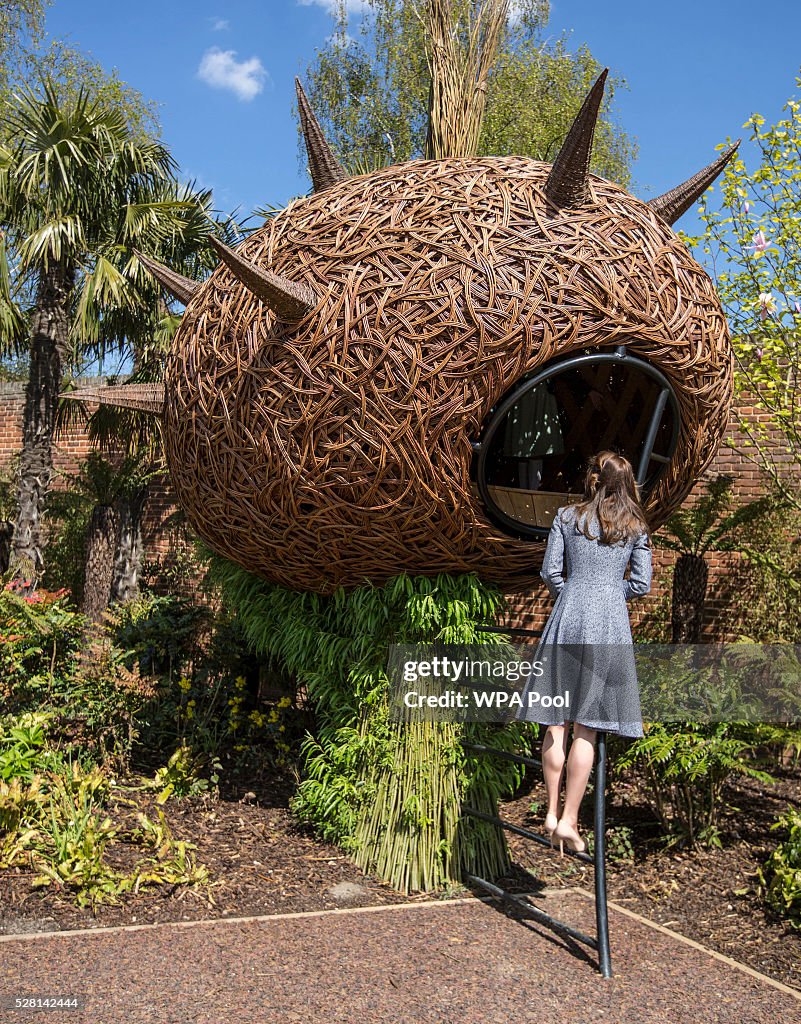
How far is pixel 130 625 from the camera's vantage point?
6344mm

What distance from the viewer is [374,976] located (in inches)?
127

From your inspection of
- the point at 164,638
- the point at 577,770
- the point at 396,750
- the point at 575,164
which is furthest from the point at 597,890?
the point at 164,638

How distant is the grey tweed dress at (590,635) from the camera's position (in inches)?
134

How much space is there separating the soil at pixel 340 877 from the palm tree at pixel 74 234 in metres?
4.59

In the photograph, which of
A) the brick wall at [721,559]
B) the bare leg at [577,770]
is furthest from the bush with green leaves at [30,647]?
the bare leg at [577,770]

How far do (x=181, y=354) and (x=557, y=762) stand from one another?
8.42 ft

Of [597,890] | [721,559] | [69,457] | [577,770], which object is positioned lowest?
[597,890]

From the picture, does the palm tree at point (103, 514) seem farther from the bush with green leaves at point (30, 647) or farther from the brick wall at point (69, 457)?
the bush with green leaves at point (30, 647)

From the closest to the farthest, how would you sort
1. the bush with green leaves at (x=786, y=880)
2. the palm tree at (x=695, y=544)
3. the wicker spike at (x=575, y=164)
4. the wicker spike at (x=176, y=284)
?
the wicker spike at (x=575, y=164) < the bush with green leaves at (x=786, y=880) < the wicker spike at (x=176, y=284) < the palm tree at (x=695, y=544)

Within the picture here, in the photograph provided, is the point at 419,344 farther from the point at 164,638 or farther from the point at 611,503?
the point at 164,638

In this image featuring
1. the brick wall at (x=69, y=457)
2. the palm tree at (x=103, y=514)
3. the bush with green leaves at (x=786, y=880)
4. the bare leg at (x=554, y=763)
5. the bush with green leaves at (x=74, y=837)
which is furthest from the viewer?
the brick wall at (x=69, y=457)

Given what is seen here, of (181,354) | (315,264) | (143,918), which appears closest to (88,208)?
(181,354)

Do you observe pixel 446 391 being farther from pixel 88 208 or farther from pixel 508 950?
pixel 88 208

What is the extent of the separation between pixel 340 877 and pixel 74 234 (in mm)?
7027
